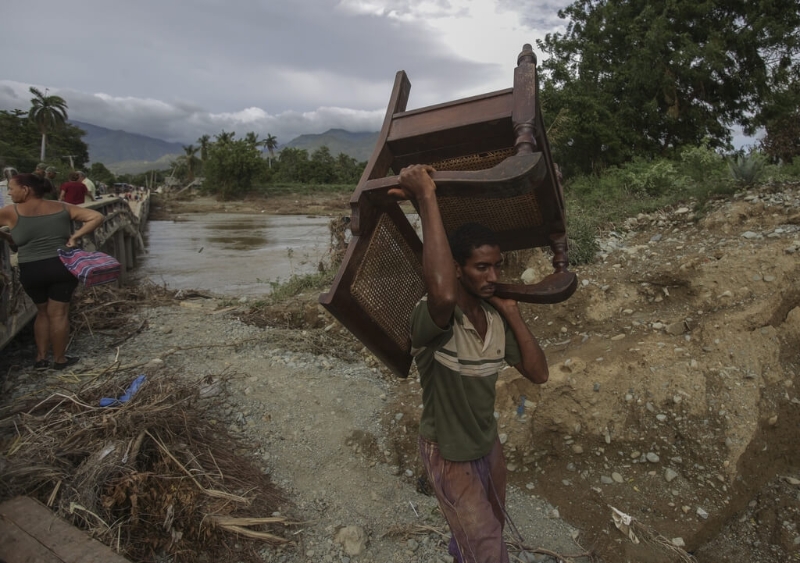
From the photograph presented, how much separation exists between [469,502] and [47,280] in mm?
3913

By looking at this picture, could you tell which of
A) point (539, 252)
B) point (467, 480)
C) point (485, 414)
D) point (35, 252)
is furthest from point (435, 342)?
point (539, 252)

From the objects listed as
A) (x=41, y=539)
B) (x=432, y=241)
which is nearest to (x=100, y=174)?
(x=41, y=539)

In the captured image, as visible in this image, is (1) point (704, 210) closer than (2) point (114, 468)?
No

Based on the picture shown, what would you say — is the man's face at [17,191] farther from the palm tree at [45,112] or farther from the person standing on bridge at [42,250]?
the palm tree at [45,112]

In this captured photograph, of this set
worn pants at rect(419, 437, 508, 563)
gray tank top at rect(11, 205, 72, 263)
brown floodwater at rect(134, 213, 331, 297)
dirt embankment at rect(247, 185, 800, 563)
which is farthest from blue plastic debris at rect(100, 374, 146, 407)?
brown floodwater at rect(134, 213, 331, 297)

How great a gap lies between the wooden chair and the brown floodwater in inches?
275

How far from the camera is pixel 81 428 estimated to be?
2.78 m

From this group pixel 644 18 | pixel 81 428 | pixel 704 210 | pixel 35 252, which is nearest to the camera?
pixel 81 428

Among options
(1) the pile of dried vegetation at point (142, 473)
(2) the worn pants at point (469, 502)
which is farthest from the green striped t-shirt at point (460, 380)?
(1) the pile of dried vegetation at point (142, 473)

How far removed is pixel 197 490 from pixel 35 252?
103 inches

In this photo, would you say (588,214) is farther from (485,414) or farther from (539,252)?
(485,414)

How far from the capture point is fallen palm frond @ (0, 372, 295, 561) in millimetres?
2396

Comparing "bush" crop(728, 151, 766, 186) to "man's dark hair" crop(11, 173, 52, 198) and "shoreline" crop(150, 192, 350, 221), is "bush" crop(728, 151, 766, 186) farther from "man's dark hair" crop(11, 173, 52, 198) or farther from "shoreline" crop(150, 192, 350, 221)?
"shoreline" crop(150, 192, 350, 221)

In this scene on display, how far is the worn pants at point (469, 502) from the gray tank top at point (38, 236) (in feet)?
12.1
